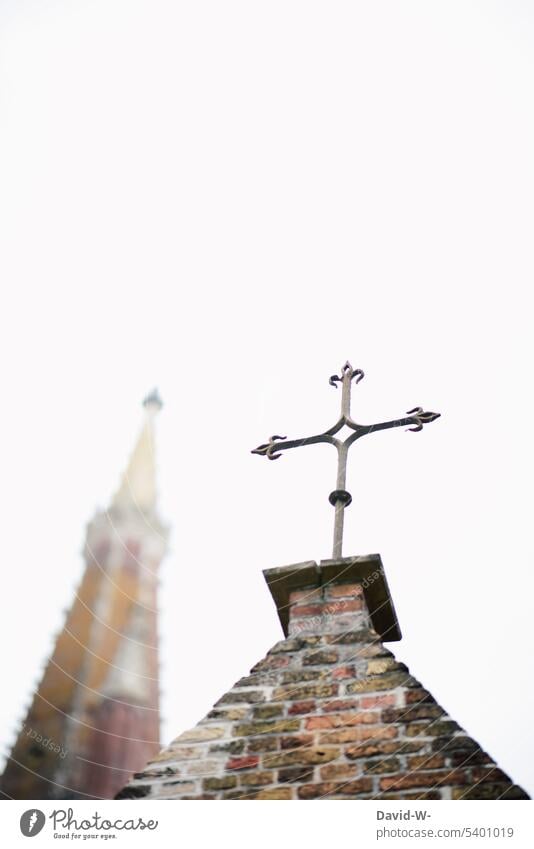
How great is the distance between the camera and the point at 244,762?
2.66 metres

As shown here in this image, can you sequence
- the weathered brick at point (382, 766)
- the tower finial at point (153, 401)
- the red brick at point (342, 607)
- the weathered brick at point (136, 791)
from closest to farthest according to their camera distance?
1. the weathered brick at point (382, 766)
2. the weathered brick at point (136, 791)
3. the red brick at point (342, 607)
4. the tower finial at point (153, 401)

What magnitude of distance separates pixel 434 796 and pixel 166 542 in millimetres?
14173

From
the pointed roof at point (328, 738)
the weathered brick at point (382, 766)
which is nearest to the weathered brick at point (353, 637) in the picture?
the pointed roof at point (328, 738)

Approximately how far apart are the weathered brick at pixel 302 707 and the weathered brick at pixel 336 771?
21cm

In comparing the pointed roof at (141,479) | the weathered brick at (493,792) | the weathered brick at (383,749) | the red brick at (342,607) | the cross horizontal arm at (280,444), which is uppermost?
the pointed roof at (141,479)

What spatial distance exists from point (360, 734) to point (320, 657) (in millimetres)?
347

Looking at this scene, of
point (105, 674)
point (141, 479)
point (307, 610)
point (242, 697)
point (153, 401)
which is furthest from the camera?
point (153, 401)

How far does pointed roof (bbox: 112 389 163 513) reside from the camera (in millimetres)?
17656

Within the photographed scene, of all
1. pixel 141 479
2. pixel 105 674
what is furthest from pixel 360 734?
pixel 141 479

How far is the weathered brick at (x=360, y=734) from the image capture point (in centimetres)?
263

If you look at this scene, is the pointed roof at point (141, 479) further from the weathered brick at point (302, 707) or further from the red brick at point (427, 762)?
the red brick at point (427, 762)

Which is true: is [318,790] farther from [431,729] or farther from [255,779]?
[431,729]
